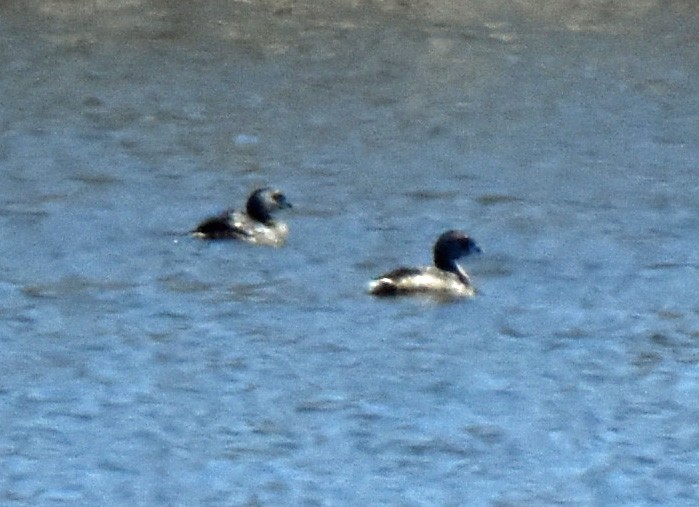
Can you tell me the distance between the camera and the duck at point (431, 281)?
623 inches

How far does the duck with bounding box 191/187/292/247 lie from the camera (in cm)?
1720

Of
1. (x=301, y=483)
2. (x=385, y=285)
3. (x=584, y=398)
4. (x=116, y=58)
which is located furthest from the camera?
(x=116, y=58)

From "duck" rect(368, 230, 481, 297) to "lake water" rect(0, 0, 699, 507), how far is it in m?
0.11

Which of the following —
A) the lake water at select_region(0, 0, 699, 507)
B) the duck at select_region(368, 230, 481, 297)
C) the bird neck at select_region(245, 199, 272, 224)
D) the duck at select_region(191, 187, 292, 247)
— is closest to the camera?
the lake water at select_region(0, 0, 699, 507)

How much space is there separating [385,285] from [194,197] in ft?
11.1

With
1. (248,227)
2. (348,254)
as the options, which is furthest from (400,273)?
(248,227)

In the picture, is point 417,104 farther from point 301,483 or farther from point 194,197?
point 301,483

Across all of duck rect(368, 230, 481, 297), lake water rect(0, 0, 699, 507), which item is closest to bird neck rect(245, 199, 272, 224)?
lake water rect(0, 0, 699, 507)

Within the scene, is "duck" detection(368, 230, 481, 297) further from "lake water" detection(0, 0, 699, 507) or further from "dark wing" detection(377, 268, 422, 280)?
"lake water" detection(0, 0, 699, 507)

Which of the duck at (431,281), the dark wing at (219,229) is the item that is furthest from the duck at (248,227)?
the duck at (431,281)

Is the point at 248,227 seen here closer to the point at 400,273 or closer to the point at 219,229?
the point at 219,229

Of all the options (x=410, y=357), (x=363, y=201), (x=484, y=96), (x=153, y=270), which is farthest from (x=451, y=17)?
(x=410, y=357)

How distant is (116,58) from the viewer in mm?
24047

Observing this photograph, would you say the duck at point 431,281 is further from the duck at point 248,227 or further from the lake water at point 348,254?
the duck at point 248,227
